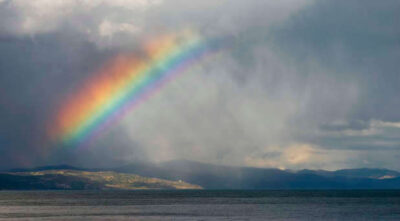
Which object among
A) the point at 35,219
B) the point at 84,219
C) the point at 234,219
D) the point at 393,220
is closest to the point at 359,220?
the point at 393,220

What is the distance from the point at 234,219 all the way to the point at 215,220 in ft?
23.3

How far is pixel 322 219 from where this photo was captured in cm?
13975

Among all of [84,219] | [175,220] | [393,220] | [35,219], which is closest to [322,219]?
[393,220]

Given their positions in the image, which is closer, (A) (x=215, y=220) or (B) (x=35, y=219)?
(A) (x=215, y=220)

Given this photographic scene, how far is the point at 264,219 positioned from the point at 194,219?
796 inches

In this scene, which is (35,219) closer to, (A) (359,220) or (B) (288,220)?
(B) (288,220)

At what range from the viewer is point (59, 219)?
14488 centimetres

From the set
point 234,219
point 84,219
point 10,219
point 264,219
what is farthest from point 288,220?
point 10,219

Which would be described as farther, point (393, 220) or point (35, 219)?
point (35, 219)

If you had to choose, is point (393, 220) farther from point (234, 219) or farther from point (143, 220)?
point (143, 220)

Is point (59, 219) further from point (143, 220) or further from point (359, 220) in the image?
point (359, 220)

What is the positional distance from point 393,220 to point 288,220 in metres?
29.5

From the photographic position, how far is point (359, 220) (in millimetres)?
137625

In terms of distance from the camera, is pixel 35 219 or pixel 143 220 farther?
pixel 35 219
